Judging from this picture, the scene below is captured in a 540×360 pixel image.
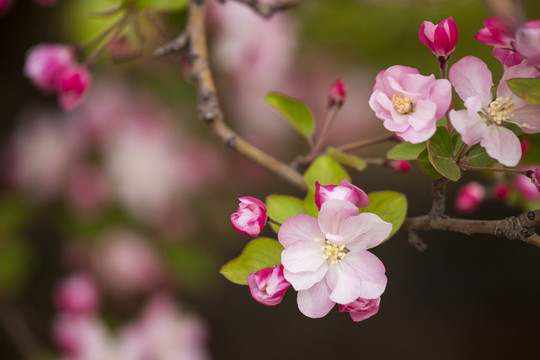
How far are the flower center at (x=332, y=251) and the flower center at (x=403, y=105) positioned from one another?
0.11 m

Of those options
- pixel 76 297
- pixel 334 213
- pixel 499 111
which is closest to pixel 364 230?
pixel 334 213

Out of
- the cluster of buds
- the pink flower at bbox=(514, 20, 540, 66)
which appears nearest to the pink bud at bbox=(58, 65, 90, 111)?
the cluster of buds

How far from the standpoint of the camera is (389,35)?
138 cm

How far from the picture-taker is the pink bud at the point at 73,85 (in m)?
0.70

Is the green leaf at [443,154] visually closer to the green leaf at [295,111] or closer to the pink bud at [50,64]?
the green leaf at [295,111]

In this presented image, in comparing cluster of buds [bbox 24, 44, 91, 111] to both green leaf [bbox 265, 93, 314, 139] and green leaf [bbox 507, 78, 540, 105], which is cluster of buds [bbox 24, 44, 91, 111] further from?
green leaf [bbox 507, 78, 540, 105]

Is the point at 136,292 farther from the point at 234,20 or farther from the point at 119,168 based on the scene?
the point at 234,20

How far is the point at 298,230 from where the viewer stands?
0.39 meters

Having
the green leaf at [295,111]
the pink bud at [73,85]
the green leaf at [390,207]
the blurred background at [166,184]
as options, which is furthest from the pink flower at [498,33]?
the blurred background at [166,184]

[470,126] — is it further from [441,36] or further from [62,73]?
[62,73]

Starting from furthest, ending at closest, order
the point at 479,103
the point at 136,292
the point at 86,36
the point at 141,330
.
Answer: the point at 136,292
the point at 141,330
the point at 86,36
the point at 479,103

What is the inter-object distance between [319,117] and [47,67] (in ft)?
3.44

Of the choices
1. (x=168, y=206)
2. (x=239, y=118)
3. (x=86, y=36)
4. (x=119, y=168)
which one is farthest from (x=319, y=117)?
(x=86, y=36)

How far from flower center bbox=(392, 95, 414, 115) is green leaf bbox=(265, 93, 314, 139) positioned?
211 millimetres
